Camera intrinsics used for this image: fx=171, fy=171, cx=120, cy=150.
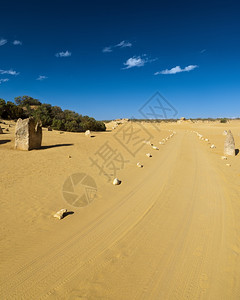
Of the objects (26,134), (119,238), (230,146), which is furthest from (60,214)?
(230,146)

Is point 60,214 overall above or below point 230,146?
below

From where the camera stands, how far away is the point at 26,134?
34.1 ft

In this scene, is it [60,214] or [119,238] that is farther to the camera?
[60,214]

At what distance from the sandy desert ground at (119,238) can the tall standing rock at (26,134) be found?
8.40 feet

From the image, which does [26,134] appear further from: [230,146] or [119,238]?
[230,146]

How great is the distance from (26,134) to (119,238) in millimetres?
8963

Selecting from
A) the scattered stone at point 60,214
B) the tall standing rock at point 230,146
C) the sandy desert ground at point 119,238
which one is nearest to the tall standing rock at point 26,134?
the sandy desert ground at point 119,238

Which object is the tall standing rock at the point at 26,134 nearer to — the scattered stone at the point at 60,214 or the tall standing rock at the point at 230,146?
the scattered stone at the point at 60,214

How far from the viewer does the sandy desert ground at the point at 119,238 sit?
297cm

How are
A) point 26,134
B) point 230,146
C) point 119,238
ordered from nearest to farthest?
point 119,238, point 26,134, point 230,146

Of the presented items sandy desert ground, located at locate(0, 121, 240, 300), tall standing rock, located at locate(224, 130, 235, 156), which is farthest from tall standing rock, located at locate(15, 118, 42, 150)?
tall standing rock, located at locate(224, 130, 235, 156)

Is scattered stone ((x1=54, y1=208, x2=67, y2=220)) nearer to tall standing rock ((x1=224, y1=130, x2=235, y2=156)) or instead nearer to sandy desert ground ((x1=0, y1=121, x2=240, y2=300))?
sandy desert ground ((x1=0, y1=121, x2=240, y2=300))

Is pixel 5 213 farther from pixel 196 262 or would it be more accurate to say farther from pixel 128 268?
pixel 196 262

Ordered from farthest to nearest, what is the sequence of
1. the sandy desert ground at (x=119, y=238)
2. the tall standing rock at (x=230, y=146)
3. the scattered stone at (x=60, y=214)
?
the tall standing rock at (x=230, y=146)
the scattered stone at (x=60, y=214)
the sandy desert ground at (x=119, y=238)
